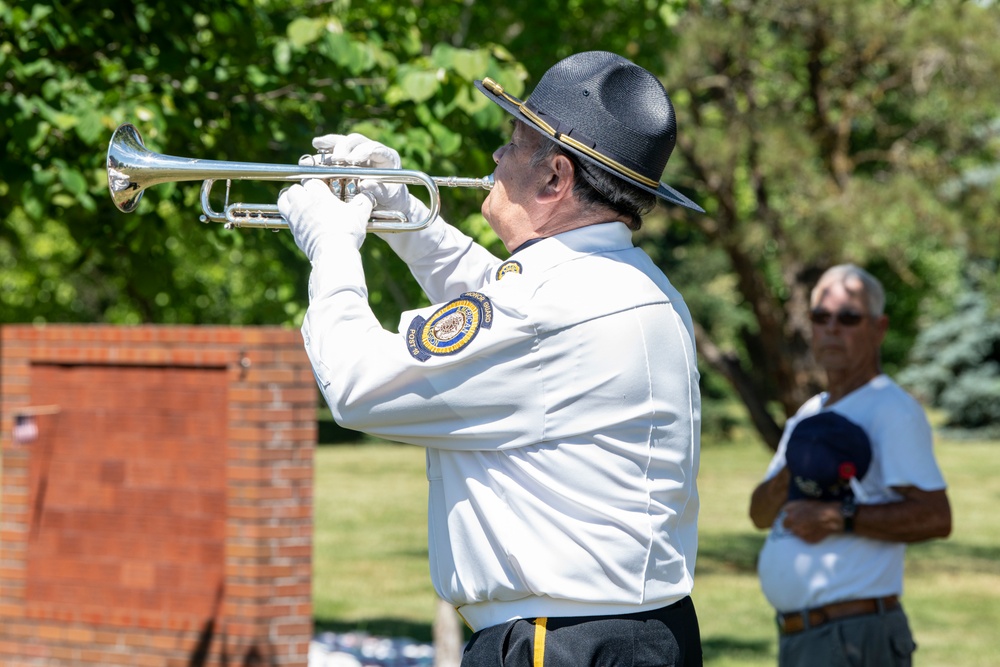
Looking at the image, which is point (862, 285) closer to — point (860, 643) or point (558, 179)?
point (860, 643)

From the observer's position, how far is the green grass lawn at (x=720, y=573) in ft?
32.2

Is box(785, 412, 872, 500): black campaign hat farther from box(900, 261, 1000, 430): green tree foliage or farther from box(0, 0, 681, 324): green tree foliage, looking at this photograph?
box(900, 261, 1000, 430): green tree foliage

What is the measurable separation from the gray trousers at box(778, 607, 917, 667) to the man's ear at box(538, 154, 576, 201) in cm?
235

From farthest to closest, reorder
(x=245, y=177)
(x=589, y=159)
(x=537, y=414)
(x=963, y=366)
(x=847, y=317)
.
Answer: (x=963, y=366)
(x=847, y=317)
(x=245, y=177)
(x=589, y=159)
(x=537, y=414)

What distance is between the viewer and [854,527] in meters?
4.24

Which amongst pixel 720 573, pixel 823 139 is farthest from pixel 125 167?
pixel 720 573

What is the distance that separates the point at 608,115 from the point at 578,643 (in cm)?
96

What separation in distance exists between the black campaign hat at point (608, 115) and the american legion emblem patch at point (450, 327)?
0.35 metres

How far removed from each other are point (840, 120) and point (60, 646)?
9.03 m

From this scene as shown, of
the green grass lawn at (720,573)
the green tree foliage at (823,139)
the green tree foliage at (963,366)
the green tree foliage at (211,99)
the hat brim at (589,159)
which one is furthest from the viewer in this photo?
the green tree foliage at (963,366)

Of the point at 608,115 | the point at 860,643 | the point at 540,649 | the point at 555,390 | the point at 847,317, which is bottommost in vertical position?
the point at 540,649

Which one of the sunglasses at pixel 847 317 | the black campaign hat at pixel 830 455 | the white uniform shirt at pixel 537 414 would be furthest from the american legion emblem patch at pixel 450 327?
the sunglasses at pixel 847 317

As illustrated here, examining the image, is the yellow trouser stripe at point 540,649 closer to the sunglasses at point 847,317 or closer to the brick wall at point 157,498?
the sunglasses at point 847,317

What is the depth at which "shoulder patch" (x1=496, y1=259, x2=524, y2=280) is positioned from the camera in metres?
2.46
